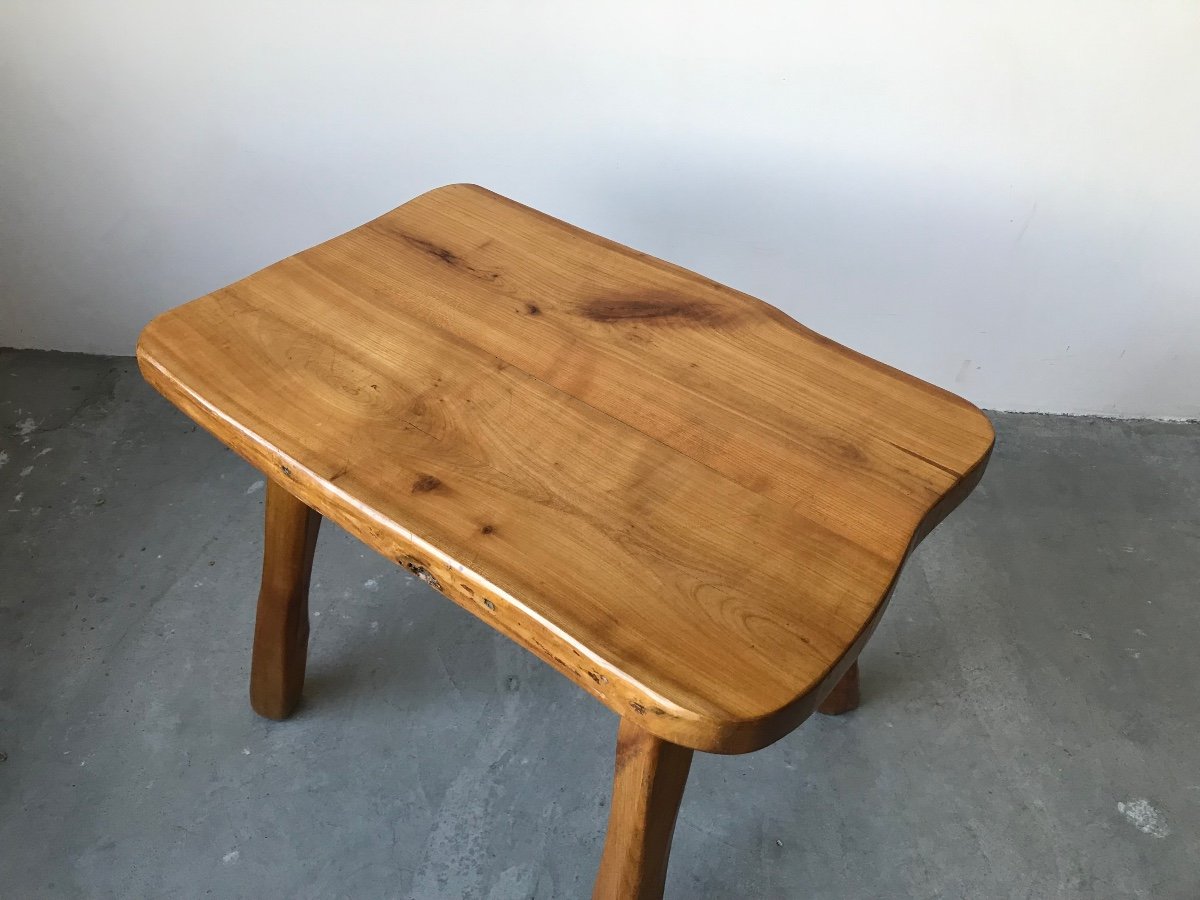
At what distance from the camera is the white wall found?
52.6 inches

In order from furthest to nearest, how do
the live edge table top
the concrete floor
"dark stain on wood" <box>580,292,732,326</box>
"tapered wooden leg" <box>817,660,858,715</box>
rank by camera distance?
"tapered wooden leg" <box>817,660,858,715</box>, the concrete floor, "dark stain on wood" <box>580,292,732,326</box>, the live edge table top

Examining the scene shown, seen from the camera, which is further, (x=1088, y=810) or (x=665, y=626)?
(x=1088, y=810)

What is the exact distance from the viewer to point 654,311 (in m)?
1.01

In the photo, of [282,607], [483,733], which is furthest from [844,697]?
[282,607]

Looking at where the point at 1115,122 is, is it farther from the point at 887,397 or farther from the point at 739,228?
the point at 887,397

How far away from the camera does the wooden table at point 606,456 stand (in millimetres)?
713

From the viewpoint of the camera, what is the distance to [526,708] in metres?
1.27

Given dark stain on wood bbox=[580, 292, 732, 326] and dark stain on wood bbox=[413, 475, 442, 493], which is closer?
dark stain on wood bbox=[413, 475, 442, 493]

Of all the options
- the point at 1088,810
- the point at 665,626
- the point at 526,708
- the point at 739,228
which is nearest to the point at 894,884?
the point at 1088,810

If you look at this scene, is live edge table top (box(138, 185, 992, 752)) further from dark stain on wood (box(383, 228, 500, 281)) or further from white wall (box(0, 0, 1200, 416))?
white wall (box(0, 0, 1200, 416))

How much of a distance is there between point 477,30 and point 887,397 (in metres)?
0.79

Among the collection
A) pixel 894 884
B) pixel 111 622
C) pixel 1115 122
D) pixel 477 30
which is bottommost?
pixel 111 622

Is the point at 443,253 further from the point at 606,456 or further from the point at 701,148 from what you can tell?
the point at 701,148

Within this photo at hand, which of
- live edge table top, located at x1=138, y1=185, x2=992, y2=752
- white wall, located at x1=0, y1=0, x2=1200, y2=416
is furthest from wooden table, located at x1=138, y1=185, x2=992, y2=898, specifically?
white wall, located at x1=0, y1=0, x2=1200, y2=416
